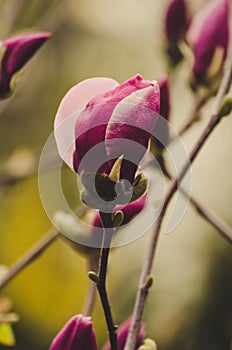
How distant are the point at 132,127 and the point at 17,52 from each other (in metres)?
0.19

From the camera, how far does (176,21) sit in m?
0.88

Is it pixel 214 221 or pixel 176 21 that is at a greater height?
pixel 176 21

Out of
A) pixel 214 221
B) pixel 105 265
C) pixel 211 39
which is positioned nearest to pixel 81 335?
pixel 105 265

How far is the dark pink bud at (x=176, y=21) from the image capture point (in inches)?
34.5

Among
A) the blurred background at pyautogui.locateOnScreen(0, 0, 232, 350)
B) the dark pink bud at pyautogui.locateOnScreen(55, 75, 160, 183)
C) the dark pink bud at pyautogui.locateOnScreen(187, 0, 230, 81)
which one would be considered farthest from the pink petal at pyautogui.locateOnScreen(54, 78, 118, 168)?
the blurred background at pyautogui.locateOnScreen(0, 0, 232, 350)

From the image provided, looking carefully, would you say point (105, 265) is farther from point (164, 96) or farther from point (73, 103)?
point (164, 96)

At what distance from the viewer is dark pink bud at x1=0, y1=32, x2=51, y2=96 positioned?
2.18 ft

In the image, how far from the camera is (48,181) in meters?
1.43

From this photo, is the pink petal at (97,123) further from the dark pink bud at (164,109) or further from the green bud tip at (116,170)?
the dark pink bud at (164,109)

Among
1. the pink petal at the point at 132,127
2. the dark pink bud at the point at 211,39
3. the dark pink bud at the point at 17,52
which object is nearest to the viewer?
the pink petal at the point at 132,127

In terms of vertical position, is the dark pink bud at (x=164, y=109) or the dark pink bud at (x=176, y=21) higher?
the dark pink bud at (x=176, y=21)

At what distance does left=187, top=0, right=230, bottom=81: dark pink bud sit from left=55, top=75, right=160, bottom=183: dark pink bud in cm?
27

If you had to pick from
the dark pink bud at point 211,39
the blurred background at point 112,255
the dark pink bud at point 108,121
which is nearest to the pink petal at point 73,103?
the dark pink bud at point 108,121

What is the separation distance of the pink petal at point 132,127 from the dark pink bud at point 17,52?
0.17 metres
